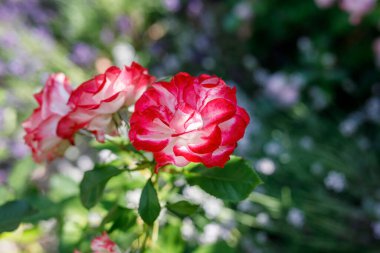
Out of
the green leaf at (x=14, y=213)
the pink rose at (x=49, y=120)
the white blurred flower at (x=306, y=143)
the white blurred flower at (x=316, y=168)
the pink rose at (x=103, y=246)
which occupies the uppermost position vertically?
the pink rose at (x=49, y=120)

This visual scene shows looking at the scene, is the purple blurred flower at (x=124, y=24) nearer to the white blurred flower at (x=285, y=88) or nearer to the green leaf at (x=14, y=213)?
the white blurred flower at (x=285, y=88)

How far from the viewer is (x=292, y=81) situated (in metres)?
2.18

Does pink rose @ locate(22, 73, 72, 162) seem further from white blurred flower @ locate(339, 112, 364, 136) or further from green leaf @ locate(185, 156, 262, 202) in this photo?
white blurred flower @ locate(339, 112, 364, 136)

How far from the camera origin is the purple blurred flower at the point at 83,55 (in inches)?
118

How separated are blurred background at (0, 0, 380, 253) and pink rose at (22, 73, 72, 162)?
18 centimetres

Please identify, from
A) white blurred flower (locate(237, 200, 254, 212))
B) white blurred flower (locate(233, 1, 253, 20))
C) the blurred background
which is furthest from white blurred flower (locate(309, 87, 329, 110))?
white blurred flower (locate(237, 200, 254, 212))

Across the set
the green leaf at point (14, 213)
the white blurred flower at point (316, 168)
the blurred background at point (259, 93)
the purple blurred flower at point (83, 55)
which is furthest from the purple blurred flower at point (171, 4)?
the green leaf at point (14, 213)

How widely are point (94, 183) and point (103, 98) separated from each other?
0.11 m

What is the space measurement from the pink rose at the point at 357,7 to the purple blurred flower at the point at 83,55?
1.62 meters

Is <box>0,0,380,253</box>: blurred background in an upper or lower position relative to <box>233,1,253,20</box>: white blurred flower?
lower

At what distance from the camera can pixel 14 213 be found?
2.19ft

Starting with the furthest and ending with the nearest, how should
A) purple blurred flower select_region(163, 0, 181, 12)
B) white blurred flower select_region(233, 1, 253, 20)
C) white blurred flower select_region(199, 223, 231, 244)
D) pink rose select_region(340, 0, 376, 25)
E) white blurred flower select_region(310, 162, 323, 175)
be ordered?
purple blurred flower select_region(163, 0, 181, 12) → white blurred flower select_region(233, 1, 253, 20) → pink rose select_region(340, 0, 376, 25) → white blurred flower select_region(310, 162, 323, 175) → white blurred flower select_region(199, 223, 231, 244)

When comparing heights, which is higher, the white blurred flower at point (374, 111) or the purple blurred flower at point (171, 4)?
the purple blurred flower at point (171, 4)

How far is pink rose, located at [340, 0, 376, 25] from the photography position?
1992mm
